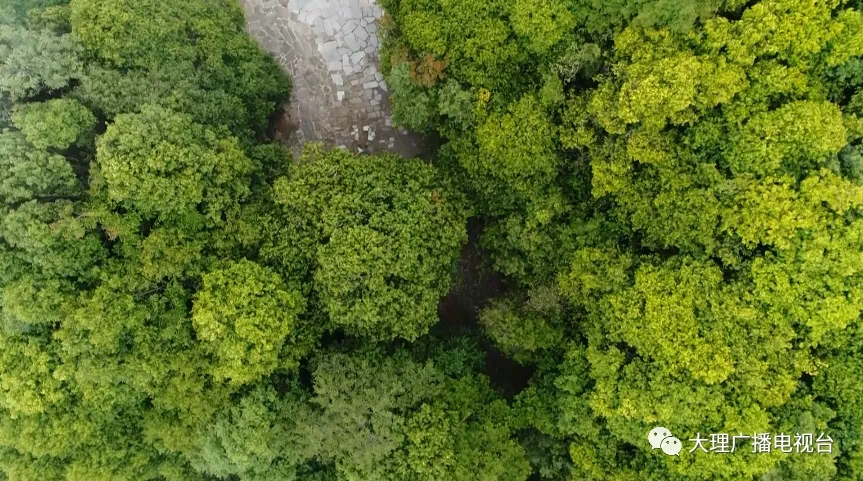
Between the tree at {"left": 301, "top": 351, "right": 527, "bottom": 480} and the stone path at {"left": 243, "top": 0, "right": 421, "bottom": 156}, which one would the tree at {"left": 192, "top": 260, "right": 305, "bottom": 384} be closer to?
the tree at {"left": 301, "top": 351, "right": 527, "bottom": 480}

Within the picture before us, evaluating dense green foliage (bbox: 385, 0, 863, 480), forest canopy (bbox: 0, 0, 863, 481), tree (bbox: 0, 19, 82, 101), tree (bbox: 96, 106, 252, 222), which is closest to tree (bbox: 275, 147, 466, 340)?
forest canopy (bbox: 0, 0, 863, 481)

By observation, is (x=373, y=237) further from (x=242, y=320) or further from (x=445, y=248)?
(x=242, y=320)

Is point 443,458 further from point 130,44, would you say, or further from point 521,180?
point 130,44

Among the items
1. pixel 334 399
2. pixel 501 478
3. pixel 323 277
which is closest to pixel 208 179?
pixel 323 277

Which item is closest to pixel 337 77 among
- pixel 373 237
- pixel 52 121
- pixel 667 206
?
pixel 373 237

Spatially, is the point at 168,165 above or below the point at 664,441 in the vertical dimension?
below
